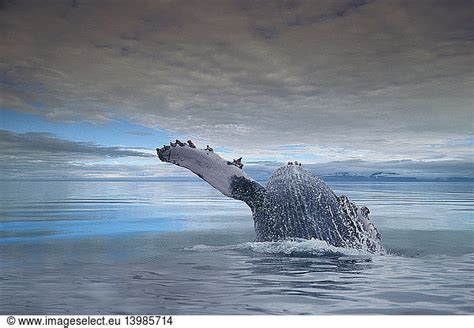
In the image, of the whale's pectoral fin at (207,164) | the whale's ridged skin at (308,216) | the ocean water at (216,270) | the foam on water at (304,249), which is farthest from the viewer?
the whale's pectoral fin at (207,164)

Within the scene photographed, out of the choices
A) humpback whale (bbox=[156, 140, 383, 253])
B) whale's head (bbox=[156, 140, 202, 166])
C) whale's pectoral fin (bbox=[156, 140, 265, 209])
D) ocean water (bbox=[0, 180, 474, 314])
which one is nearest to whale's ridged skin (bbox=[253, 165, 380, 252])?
humpback whale (bbox=[156, 140, 383, 253])

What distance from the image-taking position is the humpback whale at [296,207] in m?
5.75

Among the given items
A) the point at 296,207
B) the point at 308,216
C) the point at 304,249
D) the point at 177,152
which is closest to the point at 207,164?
the point at 177,152

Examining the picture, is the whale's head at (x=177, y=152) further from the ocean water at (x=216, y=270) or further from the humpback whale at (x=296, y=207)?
the ocean water at (x=216, y=270)

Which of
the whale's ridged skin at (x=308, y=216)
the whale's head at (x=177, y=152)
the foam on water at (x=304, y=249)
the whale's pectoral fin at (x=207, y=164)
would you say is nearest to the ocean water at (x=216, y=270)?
the foam on water at (x=304, y=249)

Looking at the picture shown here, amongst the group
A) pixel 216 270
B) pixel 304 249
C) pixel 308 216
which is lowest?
pixel 216 270

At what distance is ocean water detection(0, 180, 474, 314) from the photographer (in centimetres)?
423

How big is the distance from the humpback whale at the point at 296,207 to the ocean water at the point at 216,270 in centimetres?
15

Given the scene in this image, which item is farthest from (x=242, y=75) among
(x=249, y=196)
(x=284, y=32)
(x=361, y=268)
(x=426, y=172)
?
(x=361, y=268)

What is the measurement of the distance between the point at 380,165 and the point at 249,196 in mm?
2765

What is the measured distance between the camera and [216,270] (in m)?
5.03

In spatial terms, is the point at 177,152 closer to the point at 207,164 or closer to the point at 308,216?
the point at 207,164

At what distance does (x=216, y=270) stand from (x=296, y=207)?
126cm

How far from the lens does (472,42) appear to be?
7.37 meters
